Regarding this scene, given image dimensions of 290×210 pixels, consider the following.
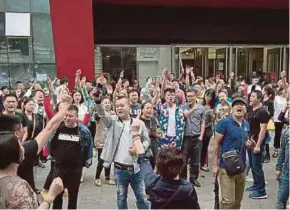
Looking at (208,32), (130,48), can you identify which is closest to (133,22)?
(130,48)

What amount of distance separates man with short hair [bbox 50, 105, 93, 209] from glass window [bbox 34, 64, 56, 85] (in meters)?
11.5

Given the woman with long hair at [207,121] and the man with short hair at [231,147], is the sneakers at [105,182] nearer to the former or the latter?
the woman with long hair at [207,121]

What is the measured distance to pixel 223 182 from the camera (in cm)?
468

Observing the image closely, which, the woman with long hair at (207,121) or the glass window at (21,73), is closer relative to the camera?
the woman with long hair at (207,121)

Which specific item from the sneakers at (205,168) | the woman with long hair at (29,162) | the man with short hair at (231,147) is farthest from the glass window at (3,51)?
the man with short hair at (231,147)

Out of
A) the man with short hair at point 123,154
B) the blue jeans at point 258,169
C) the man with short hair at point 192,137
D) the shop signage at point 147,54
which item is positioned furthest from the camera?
the shop signage at point 147,54

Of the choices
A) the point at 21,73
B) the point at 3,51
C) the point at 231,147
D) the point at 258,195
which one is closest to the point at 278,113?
the point at 258,195

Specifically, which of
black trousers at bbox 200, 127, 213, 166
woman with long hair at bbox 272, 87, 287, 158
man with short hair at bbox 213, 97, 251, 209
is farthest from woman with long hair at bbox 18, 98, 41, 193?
woman with long hair at bbox 272, 87, 287, 158

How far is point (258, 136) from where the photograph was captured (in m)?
6.02

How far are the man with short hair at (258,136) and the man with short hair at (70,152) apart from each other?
2443 mm

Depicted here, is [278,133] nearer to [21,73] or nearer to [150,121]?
[150,121]

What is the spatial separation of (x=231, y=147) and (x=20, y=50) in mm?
12937

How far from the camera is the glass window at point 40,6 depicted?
16031 mm

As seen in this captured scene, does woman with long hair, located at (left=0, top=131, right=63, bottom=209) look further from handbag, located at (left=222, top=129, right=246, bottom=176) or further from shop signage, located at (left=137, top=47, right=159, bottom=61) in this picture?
shop signage, located at (left=137, top=47, right=159, bottom=61)
